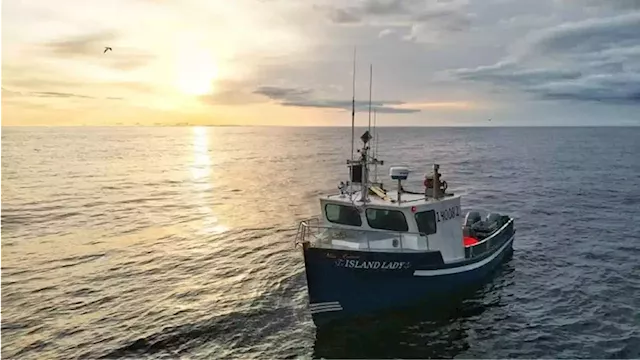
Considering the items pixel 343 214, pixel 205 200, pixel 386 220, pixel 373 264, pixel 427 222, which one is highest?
pixel 343 214

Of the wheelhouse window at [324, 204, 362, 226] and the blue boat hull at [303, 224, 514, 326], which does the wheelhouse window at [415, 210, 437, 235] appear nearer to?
the blue boat hull at [303, 224, 514, 326]

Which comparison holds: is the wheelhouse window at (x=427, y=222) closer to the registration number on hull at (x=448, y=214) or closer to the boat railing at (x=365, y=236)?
the boat railing at (x=365, y=236)

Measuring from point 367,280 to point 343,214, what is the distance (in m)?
2.66

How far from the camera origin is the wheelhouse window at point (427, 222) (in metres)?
17.0

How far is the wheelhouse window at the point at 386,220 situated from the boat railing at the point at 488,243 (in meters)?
3.76

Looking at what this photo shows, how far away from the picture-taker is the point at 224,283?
816 inches

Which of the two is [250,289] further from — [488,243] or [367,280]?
[488,243]

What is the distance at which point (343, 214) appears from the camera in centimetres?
1744

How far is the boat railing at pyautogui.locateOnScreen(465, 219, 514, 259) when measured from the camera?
62.9 feet

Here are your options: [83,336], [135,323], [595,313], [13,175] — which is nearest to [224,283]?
[135,323]

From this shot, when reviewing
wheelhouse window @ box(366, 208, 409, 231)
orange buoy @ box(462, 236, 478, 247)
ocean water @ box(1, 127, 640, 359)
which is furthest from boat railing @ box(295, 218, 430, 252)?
orange buoy @ box(462, 236, 478, 247)

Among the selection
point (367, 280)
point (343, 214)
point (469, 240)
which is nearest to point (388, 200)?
point (343, 214)

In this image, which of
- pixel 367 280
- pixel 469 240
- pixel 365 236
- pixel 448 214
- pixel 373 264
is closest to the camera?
pixel 373 264

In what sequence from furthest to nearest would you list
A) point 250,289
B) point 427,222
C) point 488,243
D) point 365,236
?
point 488,243 → point 250,289 → point 427,222 → point 365,236
